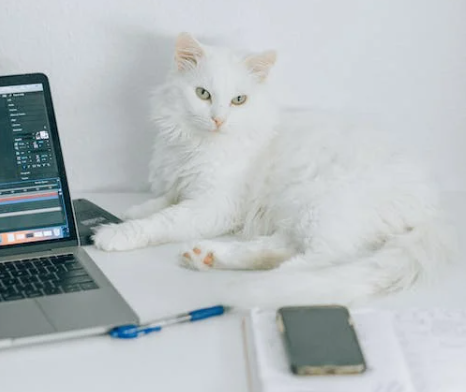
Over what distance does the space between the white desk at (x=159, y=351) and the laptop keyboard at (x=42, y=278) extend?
0.07 m

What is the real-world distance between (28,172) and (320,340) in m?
0.65

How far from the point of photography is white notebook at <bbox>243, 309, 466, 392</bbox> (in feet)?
3.00

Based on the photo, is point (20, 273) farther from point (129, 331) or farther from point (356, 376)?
point (356, 376)

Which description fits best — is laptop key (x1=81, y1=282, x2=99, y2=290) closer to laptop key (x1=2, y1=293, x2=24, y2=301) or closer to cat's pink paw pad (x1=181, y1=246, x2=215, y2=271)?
laptop key (x1=2, y1=293, x2=24, y2=301)

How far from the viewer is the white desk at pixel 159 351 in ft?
3.09

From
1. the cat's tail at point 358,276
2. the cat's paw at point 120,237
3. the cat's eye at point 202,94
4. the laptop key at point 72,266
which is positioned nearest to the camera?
the cat's tail at point 358,276

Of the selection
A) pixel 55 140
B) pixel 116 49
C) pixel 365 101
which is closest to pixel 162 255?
pixel 55 140

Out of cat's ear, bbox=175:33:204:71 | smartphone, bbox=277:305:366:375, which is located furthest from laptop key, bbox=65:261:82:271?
cat's ear, bbox=175:33:204:71

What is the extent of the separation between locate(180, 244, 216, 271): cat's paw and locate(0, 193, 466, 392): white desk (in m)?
0.02

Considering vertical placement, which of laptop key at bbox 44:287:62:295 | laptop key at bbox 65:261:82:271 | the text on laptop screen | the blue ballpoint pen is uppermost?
the text on laptop screen

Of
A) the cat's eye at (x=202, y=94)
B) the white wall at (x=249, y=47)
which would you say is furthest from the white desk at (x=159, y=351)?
the white wall at (x=249, y=47)

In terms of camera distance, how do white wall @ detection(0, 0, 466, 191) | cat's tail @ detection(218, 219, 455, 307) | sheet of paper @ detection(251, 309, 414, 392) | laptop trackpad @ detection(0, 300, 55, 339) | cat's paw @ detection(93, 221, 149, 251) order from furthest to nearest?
white wall @ detection(0, 0, 466, 191) → cat's paw @ detection(93, 221, 149, 251) → cat's tail @ detection(218, 219, 455, 307) → laptop trackpad @ detection(0, 300, 55, 339) → sheet of paper @ detection(251, 309, 414, 392)

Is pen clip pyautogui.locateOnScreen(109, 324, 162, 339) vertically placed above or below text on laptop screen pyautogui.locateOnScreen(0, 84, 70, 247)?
below

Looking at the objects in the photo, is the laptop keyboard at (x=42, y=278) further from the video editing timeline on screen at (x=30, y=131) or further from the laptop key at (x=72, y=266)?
the video editing timeline on screen at (x=30, y=131)
